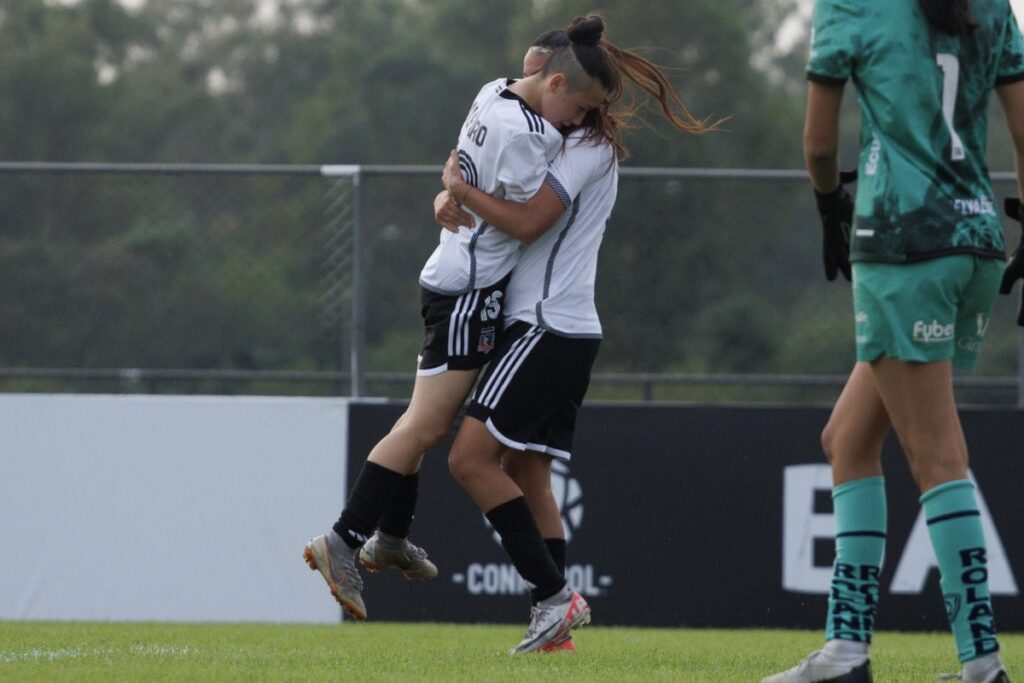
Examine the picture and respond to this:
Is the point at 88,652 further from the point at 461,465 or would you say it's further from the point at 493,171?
the point at 493,171

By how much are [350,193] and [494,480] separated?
3.52 metres

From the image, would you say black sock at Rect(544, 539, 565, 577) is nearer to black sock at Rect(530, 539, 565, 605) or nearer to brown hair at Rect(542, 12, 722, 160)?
black sock at Rect(530, 539, 565, 605)

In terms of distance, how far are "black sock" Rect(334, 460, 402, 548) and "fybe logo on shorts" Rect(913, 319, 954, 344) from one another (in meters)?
1.89

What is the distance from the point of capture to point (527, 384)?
5.00 meters

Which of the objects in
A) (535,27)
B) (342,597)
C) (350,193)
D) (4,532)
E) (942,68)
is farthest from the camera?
(535,27)

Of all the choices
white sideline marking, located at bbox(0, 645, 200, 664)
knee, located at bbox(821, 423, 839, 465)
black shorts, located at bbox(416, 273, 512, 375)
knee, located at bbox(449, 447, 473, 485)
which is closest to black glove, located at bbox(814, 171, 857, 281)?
knee, located at bbox(821, 423, 839, 465)

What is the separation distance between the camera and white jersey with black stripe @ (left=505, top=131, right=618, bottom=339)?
5047 mm

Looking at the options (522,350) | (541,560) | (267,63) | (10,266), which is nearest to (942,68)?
(522,350)

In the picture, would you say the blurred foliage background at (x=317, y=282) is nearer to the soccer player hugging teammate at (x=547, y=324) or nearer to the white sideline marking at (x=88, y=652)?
the soccer player hugging teammate at (x=547, y=324)

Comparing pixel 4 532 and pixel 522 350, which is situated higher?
pixel 522 350

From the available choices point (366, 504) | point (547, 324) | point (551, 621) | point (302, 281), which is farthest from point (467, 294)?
point (302, 281)

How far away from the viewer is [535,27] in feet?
149

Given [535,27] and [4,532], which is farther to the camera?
[535,27]

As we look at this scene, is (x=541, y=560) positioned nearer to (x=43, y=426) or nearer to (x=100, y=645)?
(x=100, y=645)
